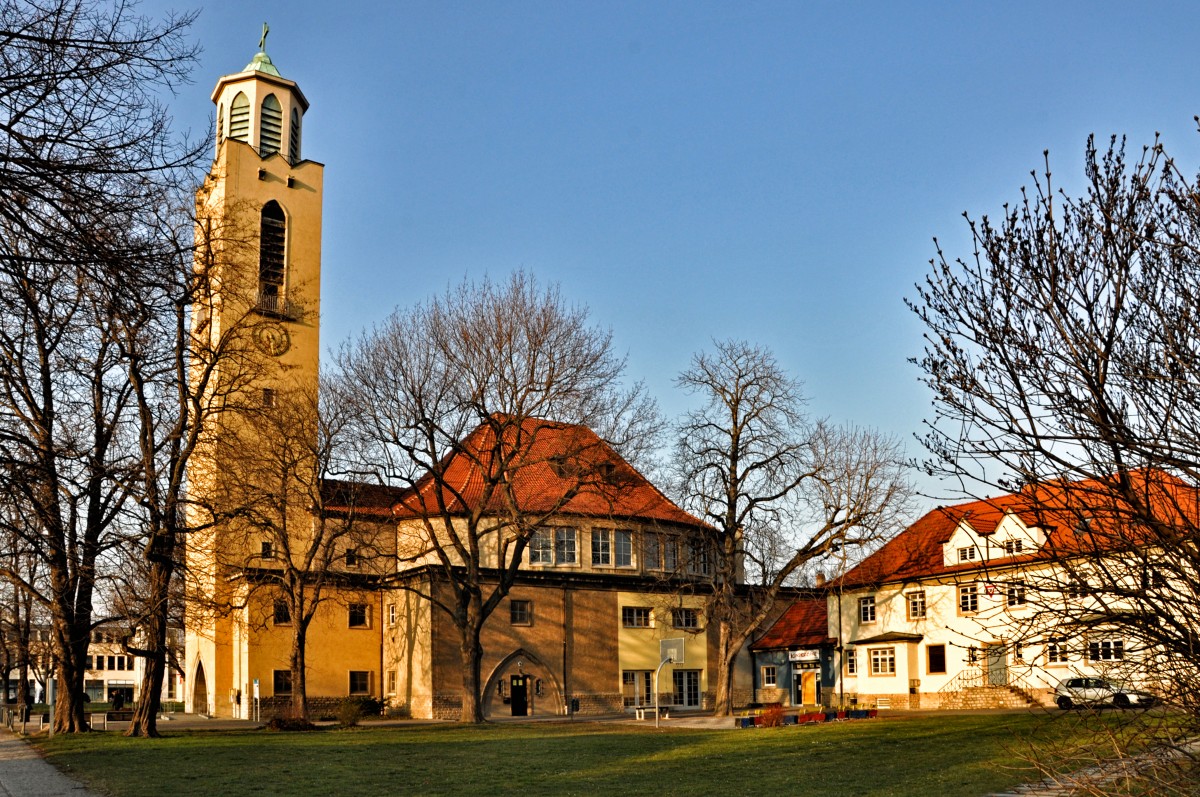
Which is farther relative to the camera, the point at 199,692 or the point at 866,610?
the point at 199,692

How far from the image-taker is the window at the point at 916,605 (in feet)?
160

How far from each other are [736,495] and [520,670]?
13301mm

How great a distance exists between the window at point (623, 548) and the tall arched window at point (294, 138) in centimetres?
2414

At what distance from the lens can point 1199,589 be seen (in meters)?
7.29

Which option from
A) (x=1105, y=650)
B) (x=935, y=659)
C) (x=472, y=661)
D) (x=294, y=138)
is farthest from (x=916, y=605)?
(x=1105, y=650)

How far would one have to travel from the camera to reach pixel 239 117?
5525 centimetres

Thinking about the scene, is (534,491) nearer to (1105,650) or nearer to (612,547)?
(612,547)

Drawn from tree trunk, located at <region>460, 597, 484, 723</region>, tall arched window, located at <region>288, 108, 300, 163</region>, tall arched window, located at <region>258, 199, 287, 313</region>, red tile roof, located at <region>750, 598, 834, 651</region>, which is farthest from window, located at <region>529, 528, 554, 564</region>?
tall arched window, located at <region>288, 108, 300, 163</region>

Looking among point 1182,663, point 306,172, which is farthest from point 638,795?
point 306,172

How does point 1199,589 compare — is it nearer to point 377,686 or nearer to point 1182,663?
point 1182,663

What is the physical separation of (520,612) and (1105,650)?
143ft

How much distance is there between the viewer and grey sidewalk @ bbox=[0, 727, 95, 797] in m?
17.7

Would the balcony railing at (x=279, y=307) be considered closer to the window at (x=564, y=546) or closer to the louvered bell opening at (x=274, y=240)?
the louvered bell opening at (x=274, y=240)

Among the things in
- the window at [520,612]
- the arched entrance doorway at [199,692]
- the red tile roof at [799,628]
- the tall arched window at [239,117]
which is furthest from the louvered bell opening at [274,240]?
the red tile roof at [799,628]
